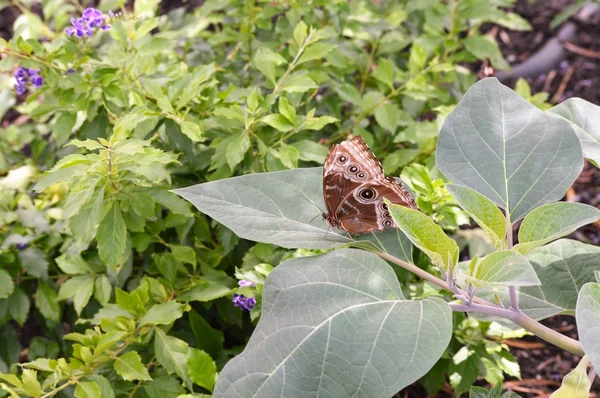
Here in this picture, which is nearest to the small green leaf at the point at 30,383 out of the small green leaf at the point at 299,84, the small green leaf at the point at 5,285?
the small green leaf at the point at 5,285

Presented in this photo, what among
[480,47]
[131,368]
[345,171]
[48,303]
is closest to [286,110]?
[345,171]

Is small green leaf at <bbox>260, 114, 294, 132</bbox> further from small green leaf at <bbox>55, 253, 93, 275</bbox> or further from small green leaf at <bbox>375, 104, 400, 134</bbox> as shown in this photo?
small green leaf at <bbox>55, 253, 93, 275</bbox>

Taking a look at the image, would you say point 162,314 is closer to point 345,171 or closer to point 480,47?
point 345,171

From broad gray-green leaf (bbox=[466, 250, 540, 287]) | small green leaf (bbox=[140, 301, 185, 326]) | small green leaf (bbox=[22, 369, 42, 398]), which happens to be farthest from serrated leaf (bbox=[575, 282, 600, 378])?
small green leaf (bbox=[22, 369, 42, 398])

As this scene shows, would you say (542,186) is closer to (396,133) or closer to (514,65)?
(396,133)

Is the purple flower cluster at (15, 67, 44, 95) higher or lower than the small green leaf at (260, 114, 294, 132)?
higher

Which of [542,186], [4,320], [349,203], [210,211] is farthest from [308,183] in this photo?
[4,320]
